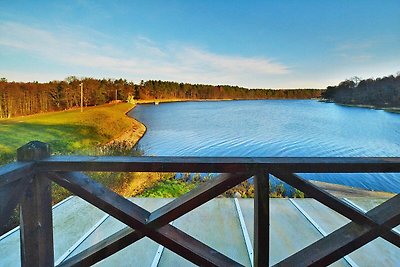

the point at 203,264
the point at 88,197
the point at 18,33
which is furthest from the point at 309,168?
the point at 18,33

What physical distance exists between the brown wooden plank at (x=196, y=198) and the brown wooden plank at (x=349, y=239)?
0.37 m

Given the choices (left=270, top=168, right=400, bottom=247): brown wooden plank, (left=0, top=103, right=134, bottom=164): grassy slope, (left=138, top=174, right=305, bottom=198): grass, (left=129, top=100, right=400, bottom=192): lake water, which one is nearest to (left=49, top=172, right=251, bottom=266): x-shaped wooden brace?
(left=270, top=168, right=400, bottom=247): brown wooden plank

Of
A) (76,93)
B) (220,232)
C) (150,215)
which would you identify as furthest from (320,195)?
(76,93)

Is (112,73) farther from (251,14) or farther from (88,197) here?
(88,197)

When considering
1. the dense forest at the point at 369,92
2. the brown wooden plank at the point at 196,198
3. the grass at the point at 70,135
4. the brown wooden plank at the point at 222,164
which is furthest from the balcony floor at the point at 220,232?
the dense forest at the point at 369,92

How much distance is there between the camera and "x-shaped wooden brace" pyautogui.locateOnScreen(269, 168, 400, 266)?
0.79 metres

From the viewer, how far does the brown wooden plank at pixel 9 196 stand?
72 cm

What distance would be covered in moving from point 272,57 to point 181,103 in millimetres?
16797

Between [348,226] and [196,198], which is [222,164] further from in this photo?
[348,226]

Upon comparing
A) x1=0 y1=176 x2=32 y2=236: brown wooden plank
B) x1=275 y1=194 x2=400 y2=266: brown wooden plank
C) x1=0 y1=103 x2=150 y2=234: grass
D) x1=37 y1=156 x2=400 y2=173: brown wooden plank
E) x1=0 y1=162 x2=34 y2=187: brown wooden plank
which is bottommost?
x1=0 y1=103 x2=150 y2=234: grass

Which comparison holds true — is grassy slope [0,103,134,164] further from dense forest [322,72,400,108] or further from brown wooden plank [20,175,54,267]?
dense forest [322,72,400,108]

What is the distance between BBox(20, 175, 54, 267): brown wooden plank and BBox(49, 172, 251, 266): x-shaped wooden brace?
0.05 meters

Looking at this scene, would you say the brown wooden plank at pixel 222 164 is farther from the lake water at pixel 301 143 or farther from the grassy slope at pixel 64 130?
the lake water at pixel 301 143

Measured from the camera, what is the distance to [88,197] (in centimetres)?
82
